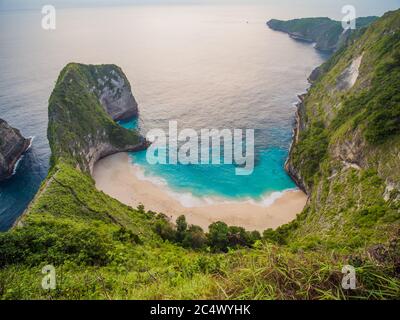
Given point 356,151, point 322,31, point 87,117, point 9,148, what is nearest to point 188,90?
point 87,117

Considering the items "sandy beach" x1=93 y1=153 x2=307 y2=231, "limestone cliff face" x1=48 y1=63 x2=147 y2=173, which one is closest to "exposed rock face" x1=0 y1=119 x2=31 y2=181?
"limestone cliff face" x1=48 y1=63 x2=147 y2=173

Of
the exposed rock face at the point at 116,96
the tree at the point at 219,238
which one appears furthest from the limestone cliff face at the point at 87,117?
the tree at the point at 219,238

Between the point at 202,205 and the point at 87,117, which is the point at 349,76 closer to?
the point at 202,205

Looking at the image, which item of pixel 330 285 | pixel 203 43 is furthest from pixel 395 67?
pixel 203 43

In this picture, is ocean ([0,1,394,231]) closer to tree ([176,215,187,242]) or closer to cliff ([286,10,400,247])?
cliff ([286,10,400,247])

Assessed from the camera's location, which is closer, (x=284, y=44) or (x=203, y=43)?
(x=284, y=44)
